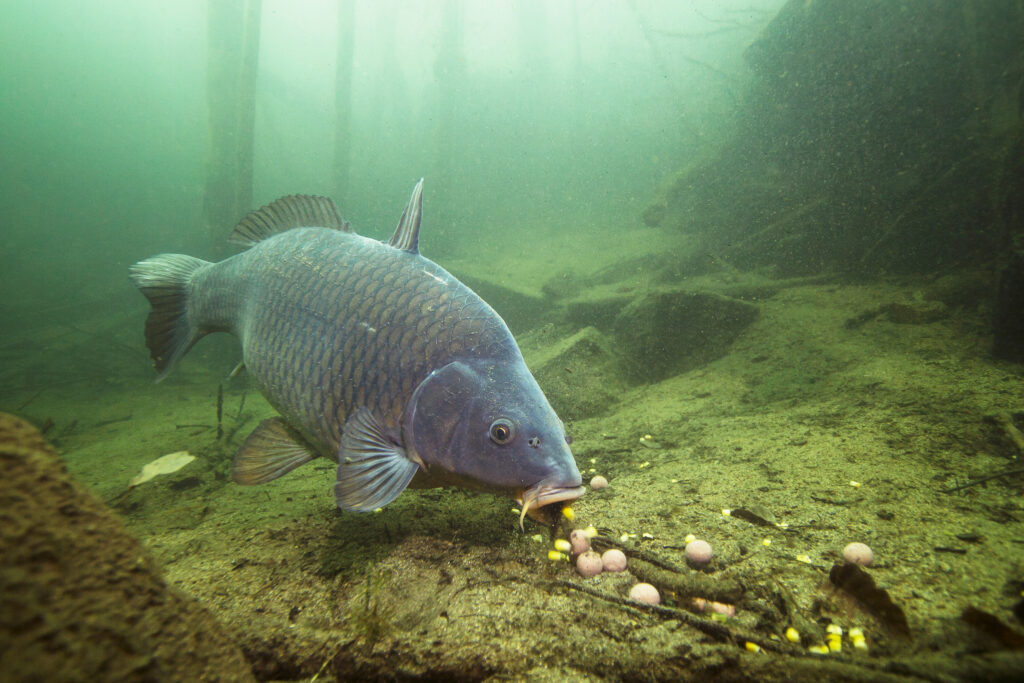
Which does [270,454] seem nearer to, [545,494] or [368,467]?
[368,467]

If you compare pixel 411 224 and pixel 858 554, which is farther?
pixel 411 224

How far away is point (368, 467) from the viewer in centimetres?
179

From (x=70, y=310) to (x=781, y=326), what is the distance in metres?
22.1

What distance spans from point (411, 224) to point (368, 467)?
51.9 inches

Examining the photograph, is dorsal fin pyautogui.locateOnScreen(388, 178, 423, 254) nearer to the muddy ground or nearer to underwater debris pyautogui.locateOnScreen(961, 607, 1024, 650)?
the muddy ground

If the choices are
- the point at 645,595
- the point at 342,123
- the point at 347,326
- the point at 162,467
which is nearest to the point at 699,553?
the point at 645,595

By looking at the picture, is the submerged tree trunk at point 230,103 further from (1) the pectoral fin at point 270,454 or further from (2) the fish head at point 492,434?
(2) the fish head at point 492,434

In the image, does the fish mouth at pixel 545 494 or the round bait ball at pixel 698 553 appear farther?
the round bait ball at pixel 698 553

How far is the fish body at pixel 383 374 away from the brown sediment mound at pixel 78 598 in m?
0.65

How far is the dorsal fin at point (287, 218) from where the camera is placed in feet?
9.45

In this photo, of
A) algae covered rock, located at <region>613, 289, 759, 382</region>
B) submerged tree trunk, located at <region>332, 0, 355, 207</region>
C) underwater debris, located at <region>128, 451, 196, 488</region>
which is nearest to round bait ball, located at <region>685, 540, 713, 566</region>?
underwater debris, located at <region>128, 451, 196, 488</region>

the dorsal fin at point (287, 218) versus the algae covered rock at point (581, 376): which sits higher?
the dorsal fin at point (287, 218)

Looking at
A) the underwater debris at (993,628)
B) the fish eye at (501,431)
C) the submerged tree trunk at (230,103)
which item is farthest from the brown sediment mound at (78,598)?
the submerged tree trunk at (230,103)

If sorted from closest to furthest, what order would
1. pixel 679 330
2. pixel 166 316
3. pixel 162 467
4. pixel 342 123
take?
pixel 162 467, pixel 166 316, pixel 679 330, pixel 342 123
